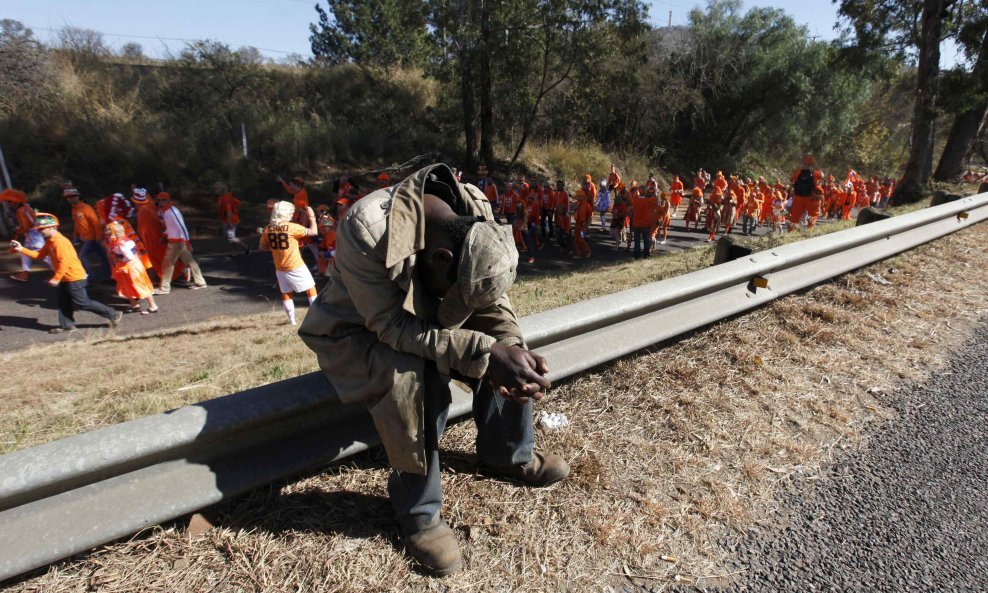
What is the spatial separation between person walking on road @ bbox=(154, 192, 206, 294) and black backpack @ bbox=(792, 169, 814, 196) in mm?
13918

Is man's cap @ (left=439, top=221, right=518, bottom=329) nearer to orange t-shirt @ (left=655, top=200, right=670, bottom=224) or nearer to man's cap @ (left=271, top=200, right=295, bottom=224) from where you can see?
man's cap @ (left=271, top=200, right=295, bottom=224)

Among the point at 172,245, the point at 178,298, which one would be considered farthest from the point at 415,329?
the point at 172,245

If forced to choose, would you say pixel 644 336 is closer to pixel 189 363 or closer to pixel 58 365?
pixel 189 363

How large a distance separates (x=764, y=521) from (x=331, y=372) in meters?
1.74

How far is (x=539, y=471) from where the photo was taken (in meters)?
2.19

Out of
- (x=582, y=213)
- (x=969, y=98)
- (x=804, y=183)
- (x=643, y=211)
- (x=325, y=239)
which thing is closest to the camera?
(x=325, y=239)

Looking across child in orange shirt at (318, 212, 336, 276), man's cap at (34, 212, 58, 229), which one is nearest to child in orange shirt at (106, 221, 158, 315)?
man's cap at (34, 212, 58, 229)

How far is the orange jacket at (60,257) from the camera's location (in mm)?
7508

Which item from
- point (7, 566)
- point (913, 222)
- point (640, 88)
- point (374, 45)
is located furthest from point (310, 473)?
point (374, 45)

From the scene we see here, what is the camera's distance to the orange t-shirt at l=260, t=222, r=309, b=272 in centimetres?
714

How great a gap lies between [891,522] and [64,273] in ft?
31.4

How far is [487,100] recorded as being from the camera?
Answer: 2058 cm

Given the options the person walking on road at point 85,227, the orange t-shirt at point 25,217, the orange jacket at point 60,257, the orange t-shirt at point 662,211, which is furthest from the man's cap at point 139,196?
the orange t-shirt at point 662,211

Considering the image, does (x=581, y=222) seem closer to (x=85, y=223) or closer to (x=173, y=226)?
(x=173, y=226)
